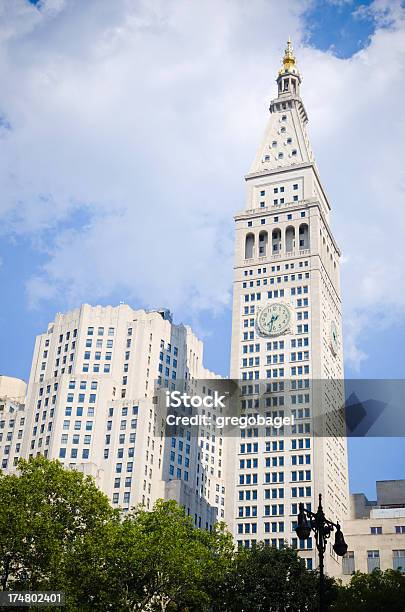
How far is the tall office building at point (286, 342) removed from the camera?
116 m

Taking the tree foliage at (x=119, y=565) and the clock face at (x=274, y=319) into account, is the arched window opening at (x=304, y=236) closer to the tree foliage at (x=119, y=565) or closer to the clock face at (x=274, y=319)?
the clock face at (x=274, y=319)

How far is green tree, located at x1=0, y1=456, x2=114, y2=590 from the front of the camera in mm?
62438

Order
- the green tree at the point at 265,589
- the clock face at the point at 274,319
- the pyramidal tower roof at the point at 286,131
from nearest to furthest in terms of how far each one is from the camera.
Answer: the green tree at the point at 265,589 < the clock face at the point at 274,319 < the pyramidal tower roof at the point at 286,131

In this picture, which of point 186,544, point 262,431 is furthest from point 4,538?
point 262,431

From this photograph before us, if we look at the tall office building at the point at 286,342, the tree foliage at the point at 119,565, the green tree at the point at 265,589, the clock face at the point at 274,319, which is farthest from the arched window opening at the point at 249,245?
the tree foliage at the point at 119,565

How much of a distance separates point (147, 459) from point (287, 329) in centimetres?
3213

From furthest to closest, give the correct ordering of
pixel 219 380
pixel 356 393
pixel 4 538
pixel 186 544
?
pixel 219 380, pixel 356 393, pixel 186 544, pixel 4 538

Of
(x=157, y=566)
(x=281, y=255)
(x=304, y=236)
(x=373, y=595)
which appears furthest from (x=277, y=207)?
(x=157, y=566)

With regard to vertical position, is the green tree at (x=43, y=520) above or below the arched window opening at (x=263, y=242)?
below

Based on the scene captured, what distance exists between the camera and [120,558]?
6500cm

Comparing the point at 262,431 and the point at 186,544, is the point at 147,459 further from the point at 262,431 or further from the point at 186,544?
the point at 186,544

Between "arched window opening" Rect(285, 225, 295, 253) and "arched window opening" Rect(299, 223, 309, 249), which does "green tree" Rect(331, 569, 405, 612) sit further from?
"arched window opening" Rect(285, 225, 295, 253)

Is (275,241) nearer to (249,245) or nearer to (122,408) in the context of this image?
(249,245)

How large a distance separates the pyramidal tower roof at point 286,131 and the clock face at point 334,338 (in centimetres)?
3326
